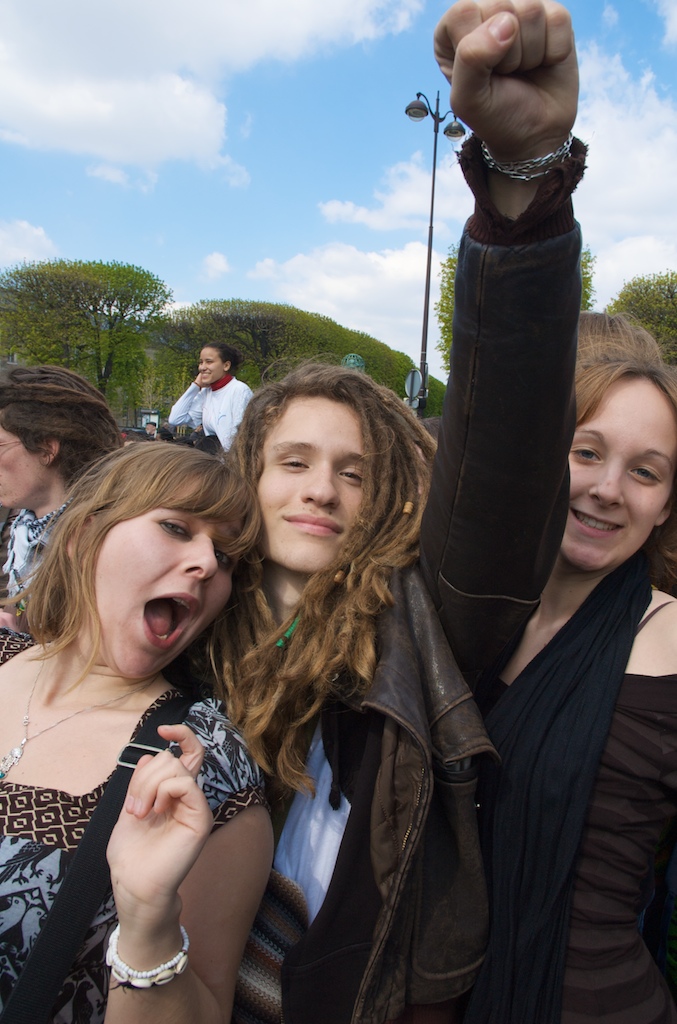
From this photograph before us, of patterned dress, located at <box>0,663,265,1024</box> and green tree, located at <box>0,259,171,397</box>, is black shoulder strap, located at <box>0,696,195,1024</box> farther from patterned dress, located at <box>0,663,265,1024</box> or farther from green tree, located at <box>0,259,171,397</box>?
green tree, located at <box>0,259,171,397</box>

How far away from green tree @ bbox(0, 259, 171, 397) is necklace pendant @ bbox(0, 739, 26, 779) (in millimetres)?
31798

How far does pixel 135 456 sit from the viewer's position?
2057 millimetres

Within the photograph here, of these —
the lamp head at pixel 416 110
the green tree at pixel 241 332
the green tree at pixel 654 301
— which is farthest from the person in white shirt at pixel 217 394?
the green tree at pixel 241 332

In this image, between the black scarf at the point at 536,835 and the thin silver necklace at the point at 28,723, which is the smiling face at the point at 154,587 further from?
the black scarf at the point at 536,835

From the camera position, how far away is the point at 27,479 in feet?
12.2

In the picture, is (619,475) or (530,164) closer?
(530,164)

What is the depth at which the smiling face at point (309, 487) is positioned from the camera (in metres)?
1.92

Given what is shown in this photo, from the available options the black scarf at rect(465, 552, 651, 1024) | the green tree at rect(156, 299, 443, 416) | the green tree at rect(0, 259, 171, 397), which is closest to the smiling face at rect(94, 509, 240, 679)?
the black scarf at rect(465, 552, 651, 1024)

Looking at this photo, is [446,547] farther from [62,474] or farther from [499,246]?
[62,474]

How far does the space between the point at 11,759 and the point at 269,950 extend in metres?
0.81

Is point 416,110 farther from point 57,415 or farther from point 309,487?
point 309,487

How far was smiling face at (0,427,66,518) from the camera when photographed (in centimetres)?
364

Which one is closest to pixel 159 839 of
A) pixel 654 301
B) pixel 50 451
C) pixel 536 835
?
pixel 536 835

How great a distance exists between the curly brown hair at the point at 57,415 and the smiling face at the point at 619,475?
109 inches
